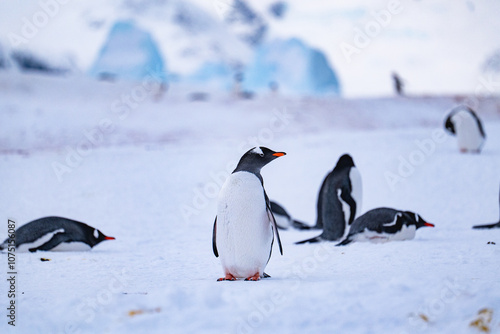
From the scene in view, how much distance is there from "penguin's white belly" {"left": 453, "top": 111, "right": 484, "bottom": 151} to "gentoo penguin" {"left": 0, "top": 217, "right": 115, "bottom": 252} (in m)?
6.06

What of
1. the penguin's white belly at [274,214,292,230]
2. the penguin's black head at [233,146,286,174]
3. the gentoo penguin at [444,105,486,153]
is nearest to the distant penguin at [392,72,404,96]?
the gentoo penguin at [444,105,486,153]

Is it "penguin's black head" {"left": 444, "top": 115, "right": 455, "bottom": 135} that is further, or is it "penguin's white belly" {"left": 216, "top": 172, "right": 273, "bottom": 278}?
"penguin's black head" {"left": 444, "top": 115, "right": 455, "bottom": 135}

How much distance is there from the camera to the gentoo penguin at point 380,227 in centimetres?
447

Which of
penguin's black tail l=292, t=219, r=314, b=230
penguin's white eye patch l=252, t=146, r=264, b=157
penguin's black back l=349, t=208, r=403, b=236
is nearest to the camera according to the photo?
penguin's white eye patch l=252, t=146, r=264, b=157

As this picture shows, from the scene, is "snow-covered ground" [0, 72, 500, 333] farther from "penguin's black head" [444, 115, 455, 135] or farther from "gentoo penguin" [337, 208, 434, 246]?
"penguin's black head" [444, 115, 455, 135]

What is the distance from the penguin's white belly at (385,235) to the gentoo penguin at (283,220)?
1.39 metres

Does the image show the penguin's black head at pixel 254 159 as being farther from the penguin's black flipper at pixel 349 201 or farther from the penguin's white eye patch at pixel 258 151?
the penguin's black flipper at pixel 349 201

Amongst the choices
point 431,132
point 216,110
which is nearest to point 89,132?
point 216,110

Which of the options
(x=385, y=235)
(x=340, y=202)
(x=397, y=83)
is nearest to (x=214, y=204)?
(x=340, y=202)

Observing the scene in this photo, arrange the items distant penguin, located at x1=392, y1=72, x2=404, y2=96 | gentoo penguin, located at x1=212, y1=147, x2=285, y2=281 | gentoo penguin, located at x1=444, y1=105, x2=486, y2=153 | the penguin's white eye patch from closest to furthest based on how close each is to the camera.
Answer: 1. gentoo penguin, located at x1=212, y1=147, x2=285, y2=281
2. the penguin's white eye patch
3. gentoo penguin, located at x1=444, y1=105, x2=486, y2=153
4. distant penguin, located at x1=392, y1=72, x2=404, y2=96

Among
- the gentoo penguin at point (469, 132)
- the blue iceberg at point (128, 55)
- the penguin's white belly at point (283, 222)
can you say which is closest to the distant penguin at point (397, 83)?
the blue iceberg at point (128, 55)

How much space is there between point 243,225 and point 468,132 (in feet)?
21.8

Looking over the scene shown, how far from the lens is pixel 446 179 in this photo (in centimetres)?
750

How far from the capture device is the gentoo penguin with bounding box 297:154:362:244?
16.1 ft
